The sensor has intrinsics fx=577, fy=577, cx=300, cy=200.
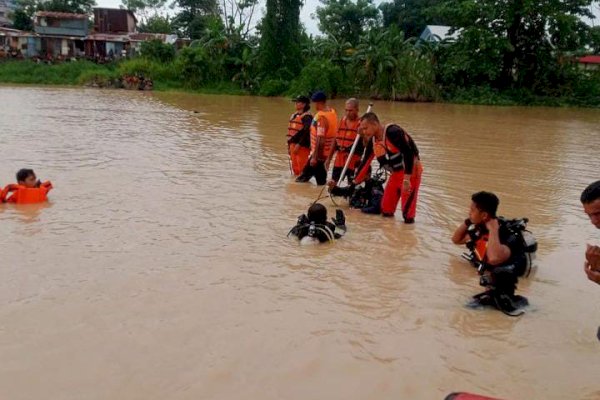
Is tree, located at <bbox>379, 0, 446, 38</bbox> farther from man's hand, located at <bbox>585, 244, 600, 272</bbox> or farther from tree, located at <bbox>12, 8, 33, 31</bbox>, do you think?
man's hand, located at <bbox>585, 244, 600, 272</bbox>

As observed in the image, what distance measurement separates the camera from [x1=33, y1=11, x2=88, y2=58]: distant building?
44.8m

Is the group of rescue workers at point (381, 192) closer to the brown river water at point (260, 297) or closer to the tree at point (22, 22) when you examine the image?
the brown river water at point (260, 297)

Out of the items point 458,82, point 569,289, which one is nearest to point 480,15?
point 458,82

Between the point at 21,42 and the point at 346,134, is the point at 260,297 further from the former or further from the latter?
the point at 21,42

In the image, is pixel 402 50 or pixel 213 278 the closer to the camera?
pixel 213 278

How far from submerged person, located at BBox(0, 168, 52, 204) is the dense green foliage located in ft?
80.2

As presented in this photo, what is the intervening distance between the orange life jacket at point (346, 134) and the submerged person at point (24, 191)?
3.94m

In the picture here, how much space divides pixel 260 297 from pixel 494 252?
1.94 m

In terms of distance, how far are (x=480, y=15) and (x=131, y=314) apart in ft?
102

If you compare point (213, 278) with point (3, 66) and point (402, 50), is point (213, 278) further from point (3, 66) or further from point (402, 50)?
point (3, 66)

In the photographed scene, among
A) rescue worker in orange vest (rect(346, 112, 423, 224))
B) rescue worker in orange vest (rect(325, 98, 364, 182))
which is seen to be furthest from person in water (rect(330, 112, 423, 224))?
rescue worker in orange vest (rect(325, 98, 364, 182))

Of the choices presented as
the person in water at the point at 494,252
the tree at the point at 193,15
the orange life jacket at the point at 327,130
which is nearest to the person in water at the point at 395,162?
the orange life jacket at the point at 327,130

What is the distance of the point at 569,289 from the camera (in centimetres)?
507

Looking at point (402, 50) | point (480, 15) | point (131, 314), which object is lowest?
point (131, 314)
